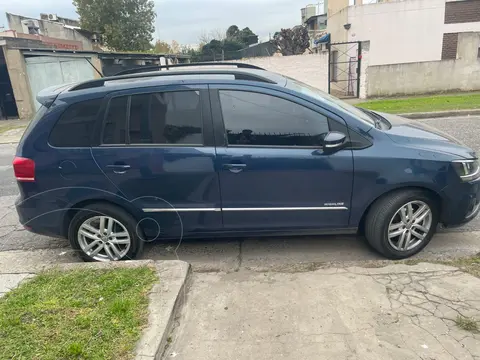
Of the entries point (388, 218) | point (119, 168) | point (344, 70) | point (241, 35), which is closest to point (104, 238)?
point (119, 168)

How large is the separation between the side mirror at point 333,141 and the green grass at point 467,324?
62.0 inches

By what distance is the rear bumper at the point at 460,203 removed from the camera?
10.8ft

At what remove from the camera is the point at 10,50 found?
49.2ft

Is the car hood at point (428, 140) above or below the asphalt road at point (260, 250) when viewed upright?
above

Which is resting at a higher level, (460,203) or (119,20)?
(119,20)

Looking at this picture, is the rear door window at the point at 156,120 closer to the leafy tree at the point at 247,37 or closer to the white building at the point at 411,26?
the white building at the point at 411,26

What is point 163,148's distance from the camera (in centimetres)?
329

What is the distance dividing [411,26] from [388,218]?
18.5 meters

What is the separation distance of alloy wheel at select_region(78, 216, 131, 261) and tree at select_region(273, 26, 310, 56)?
93.7 feet

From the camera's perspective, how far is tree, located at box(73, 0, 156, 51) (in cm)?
3528

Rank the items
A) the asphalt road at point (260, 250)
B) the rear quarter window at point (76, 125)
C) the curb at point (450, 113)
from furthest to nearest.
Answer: the curb at point (450, 113), the asphalt road at point (260, 250), the rear quarter window at point (76, 125)

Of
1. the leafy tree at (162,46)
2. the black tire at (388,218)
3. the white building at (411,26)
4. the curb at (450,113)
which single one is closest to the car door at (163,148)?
the black tire at (388,218)

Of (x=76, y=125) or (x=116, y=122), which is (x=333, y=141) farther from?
(x=76, y=125)

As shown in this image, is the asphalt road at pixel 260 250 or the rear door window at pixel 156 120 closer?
the rear door window at pixel 156 120
